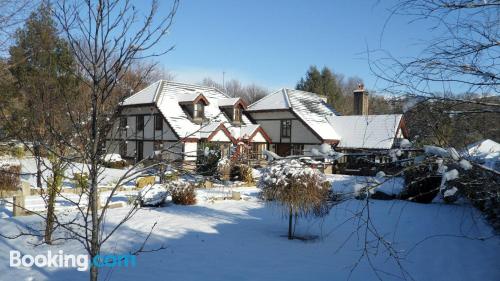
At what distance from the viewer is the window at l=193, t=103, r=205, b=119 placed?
27.7m

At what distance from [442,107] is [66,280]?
667 centimetres

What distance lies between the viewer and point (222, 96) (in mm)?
32906

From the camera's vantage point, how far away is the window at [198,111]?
27.7m

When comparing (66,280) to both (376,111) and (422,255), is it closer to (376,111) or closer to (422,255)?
(376,111)

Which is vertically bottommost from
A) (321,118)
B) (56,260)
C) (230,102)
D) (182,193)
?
(56,260)

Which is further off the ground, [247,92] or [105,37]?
[247,92]

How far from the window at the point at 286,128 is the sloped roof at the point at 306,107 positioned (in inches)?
47.4

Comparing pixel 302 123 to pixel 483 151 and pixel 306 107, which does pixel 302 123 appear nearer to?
Result: pixel 306 107

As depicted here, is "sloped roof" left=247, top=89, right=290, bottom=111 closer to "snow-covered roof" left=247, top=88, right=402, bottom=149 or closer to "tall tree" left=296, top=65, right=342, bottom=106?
"snow-covered roof" left=247, top=88, right=402, bottom=149

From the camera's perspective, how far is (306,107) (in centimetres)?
3184

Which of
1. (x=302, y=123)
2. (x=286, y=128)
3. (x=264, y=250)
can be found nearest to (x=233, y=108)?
(x=286, y=128)

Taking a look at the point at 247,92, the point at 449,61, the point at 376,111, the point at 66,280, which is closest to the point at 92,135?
the point at 376,111

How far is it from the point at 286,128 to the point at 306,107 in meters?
2.82

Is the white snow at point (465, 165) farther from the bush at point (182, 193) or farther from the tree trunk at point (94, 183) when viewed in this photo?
the bush at point (182, 193)
